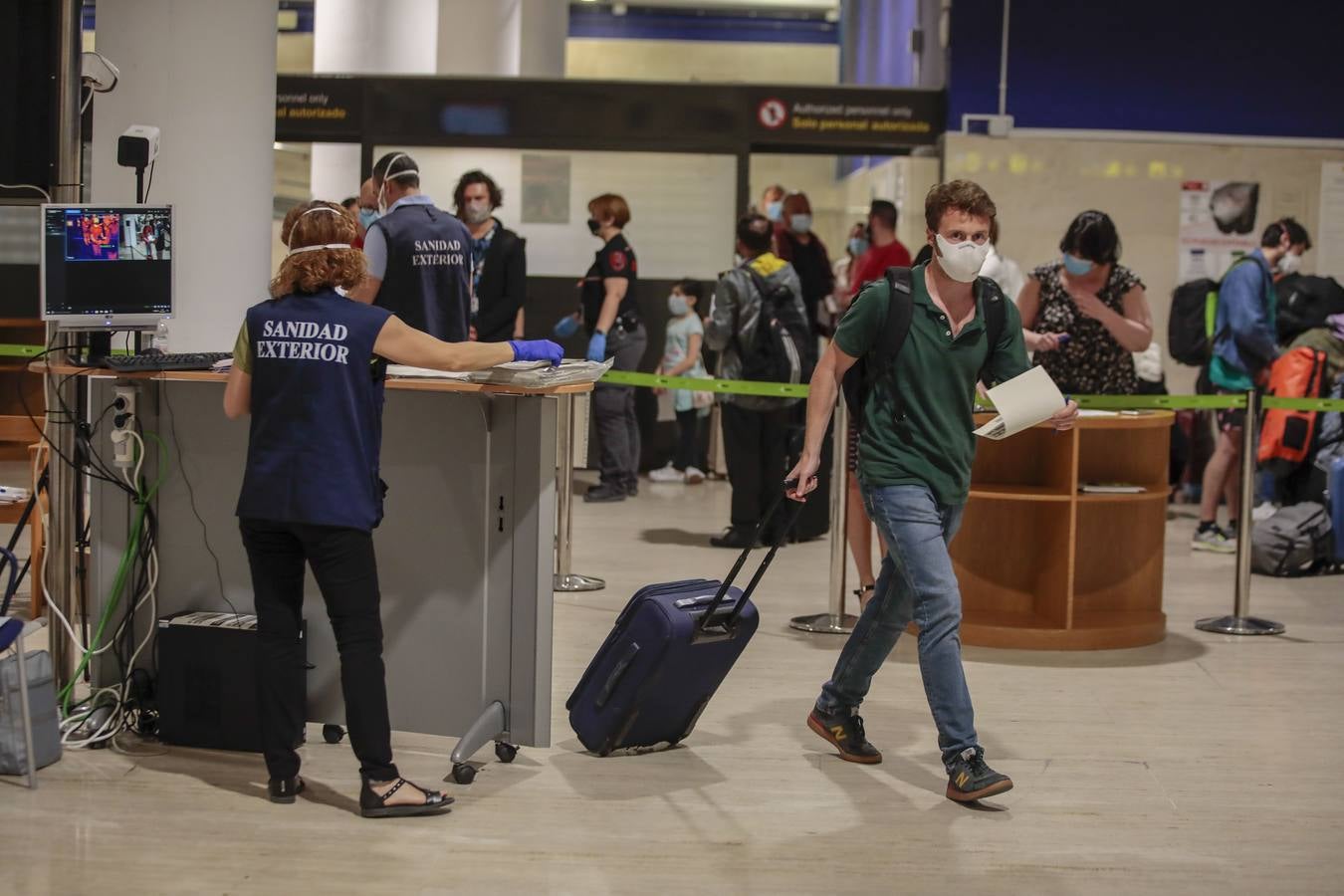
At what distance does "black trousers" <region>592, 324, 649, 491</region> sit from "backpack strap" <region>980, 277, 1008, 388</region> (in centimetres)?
517

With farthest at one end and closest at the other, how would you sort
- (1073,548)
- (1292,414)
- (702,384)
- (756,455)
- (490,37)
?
(490,37) → (1292,414) → (756,455) → (702,384) → (1073,548)

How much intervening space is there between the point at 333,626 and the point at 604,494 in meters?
6.11

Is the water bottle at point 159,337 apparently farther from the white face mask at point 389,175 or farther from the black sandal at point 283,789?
the black sandal at point 283,789

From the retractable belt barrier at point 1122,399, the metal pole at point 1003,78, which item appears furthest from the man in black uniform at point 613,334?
the metal pole at point 1003,78

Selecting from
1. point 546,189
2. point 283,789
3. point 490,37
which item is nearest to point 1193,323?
point 546,189

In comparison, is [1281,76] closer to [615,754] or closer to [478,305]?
[478,305]

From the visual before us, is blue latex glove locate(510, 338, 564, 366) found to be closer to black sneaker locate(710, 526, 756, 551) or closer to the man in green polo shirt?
the man in green polo shirt

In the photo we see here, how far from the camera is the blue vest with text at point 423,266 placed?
5.73 meters

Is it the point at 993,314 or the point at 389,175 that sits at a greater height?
the point at 389,175

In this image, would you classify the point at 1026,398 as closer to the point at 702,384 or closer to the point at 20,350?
the point at 702,384

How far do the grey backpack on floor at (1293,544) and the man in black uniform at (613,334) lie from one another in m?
3.50

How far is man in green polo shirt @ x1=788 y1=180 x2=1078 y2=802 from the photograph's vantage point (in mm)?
4203

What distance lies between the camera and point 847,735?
466 cm

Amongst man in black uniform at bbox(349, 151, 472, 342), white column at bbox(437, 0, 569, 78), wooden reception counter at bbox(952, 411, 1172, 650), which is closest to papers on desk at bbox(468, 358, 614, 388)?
man in black uniform at bbox(349, 151, 472, 342)
